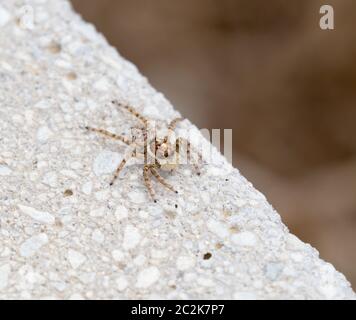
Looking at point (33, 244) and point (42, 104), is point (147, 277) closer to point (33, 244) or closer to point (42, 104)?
point (33, 244)

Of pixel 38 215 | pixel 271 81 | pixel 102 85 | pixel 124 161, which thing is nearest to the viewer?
pixel 38 215

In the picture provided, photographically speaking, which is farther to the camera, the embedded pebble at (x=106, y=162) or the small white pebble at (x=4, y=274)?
the embedded pebble at (x=106, y=162)

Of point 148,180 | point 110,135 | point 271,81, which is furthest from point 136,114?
point 271,81

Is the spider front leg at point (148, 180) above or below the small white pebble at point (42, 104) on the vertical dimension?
below

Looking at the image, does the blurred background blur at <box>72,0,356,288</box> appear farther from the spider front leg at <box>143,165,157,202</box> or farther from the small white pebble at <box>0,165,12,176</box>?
the small white pebble at <box>0,165,12,176</box>

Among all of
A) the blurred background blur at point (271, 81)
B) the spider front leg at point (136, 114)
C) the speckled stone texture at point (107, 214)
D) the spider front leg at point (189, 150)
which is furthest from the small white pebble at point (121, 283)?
the blurred background blur at point (271, 81)

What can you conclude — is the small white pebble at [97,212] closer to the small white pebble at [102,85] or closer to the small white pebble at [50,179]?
the small white pebble at [50,179]

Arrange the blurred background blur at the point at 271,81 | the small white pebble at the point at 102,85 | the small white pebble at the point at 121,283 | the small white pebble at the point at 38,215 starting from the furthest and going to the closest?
the blurred background blur at the point at 271,81, the small white pebble at the point at 102,85, the small white pebble at the point at 38,215, the small white pebble at the point at 121,283

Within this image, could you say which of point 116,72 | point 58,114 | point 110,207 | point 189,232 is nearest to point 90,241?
point 110,207
